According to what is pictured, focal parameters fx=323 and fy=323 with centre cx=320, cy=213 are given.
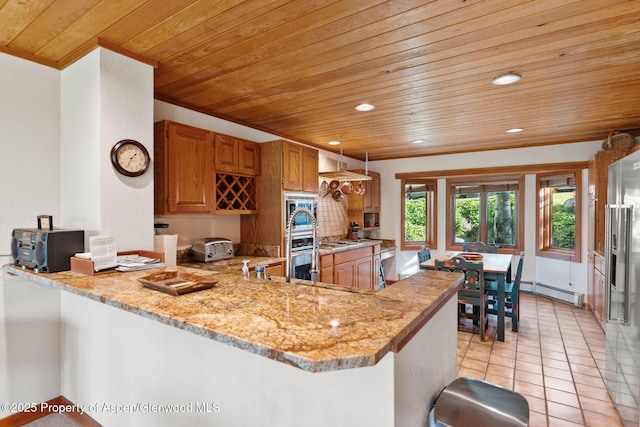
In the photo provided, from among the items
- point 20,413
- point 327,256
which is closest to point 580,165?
point 327,256

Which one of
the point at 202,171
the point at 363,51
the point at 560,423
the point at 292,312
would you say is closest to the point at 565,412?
the point at 560,423

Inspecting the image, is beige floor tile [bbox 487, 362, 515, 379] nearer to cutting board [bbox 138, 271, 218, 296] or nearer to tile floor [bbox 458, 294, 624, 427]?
tile floor [bbox 458, 294, 624, 427]

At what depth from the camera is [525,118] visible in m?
3.50

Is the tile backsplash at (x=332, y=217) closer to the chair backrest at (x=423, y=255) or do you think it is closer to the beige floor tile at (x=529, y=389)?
the chair backrest at (x=423, y=255)

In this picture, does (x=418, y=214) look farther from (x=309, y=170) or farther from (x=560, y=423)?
(x=560, y=423)

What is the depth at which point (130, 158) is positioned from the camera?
205 centimetres

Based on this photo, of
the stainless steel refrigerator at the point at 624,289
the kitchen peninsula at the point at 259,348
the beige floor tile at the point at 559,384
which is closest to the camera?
the kitchen peninsula at the point at 259,348

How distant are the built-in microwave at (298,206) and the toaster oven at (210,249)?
0.66m

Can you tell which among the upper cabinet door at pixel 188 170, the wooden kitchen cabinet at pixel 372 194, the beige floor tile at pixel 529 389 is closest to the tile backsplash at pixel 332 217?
the wooden kitchen cabinet at pixel 372 194

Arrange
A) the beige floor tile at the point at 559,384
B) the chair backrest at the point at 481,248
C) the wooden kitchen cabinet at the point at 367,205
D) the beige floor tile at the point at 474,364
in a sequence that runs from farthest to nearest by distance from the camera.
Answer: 1. the wooden kitchen cabinet at the point at 367,205
2. the chair backrest at the point at 481,248
3. the beige floor tile at the point at 474,364
4. the beige floor tile at the point at 559,384

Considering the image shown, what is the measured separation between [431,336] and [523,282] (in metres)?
4.88

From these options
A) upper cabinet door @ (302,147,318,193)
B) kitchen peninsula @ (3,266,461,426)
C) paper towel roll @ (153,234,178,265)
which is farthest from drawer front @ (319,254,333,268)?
kitchen peninsula @ (3,266,461,426)

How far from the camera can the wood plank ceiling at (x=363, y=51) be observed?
5.35 feet

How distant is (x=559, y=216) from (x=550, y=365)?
3090mm
